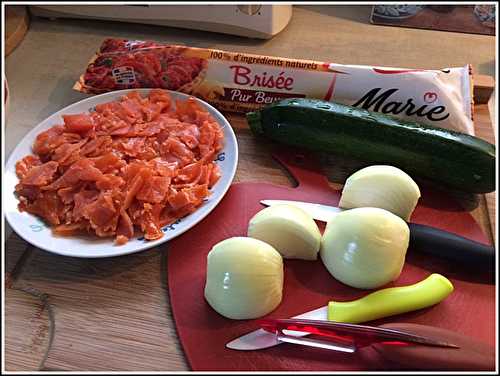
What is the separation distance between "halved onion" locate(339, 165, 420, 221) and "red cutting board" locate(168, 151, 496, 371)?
0.09m

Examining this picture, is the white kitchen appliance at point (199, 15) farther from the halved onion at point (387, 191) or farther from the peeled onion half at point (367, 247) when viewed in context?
the peeled onion half at point (367, 247)

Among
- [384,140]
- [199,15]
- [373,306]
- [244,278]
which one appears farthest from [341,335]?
[199,15]

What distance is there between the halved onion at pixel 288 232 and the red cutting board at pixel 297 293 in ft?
0.11

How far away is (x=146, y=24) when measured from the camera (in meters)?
1.60

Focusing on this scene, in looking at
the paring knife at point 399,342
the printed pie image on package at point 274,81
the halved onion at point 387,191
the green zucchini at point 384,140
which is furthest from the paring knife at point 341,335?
the printed pie image on package at point 274,81

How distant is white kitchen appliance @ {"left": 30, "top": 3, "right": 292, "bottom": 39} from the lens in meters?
1.44

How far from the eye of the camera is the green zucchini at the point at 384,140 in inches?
39.7

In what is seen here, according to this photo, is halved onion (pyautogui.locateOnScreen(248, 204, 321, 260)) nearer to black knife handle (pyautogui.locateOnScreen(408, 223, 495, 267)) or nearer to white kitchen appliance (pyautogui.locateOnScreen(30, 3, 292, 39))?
black knife handle (pyautogui.locateOnScreen(408, 223, 495, 267))

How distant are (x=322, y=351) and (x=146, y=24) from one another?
123 centimetres

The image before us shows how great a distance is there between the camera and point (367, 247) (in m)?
0.82

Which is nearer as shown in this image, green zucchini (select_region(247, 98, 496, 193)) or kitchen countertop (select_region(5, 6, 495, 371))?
kitchen countertop (select_region(5, 6, 495, 371))

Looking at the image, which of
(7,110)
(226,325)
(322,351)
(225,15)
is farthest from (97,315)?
(225,15)

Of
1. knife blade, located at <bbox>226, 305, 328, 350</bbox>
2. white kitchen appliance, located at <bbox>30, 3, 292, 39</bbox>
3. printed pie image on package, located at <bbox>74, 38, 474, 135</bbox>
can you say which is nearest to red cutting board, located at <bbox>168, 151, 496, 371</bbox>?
knife blade, located at <bbox>226, 305, 328, 350</bbox>

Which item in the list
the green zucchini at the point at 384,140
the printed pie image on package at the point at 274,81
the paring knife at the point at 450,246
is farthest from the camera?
the printed pie image on package at the point at 274,81
